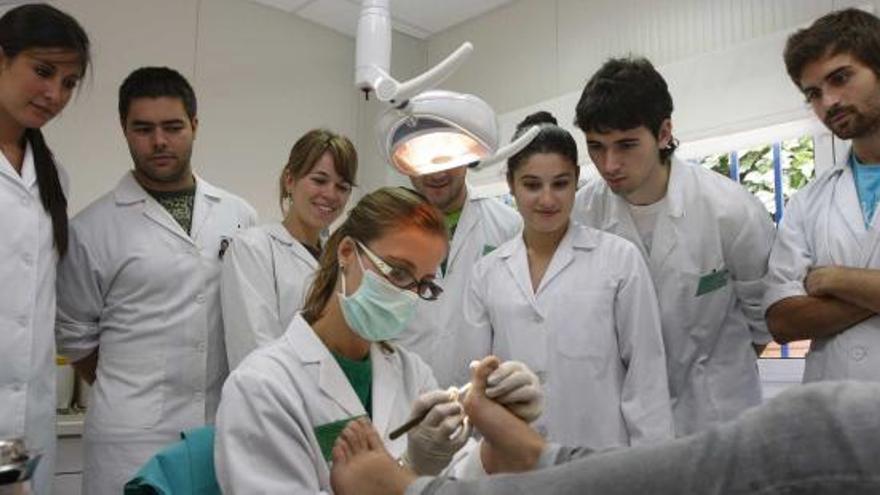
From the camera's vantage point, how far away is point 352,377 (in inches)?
51.6

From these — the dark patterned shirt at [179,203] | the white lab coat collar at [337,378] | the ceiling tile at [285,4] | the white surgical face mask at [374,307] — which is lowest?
the white lab coat collar at [337,378]

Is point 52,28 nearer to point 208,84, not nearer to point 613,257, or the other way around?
point 613,257

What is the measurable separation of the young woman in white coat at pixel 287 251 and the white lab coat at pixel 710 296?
2.94 feet

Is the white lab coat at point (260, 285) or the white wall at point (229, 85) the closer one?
the white lab coat at point (260, 285)

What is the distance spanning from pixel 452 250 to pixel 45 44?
117 centimetres

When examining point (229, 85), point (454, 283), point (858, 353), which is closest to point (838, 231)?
point (858, 353)

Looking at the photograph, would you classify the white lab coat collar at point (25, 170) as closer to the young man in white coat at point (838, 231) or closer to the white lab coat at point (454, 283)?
the white lab coat at point (454, 283)

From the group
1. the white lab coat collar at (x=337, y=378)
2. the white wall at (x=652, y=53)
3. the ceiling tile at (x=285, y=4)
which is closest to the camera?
the white lab coat collar at (x=337, y=378)

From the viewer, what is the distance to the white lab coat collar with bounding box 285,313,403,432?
3.98ft

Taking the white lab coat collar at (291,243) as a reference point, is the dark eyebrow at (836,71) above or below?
above

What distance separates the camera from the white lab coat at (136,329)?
6.06 feet

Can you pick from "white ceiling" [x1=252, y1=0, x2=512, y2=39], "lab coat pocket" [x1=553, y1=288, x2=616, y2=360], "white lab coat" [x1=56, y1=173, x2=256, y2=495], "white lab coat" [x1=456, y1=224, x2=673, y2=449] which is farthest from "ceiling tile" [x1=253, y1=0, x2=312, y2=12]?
"lab coat pocket" [x1=553, y1=288, x2=616, y2=360]

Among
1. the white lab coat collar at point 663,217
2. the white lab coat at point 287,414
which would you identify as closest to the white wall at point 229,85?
the white lab coat collar at point 663,217

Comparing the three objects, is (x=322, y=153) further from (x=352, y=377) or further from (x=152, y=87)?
(x=352, y=377)
